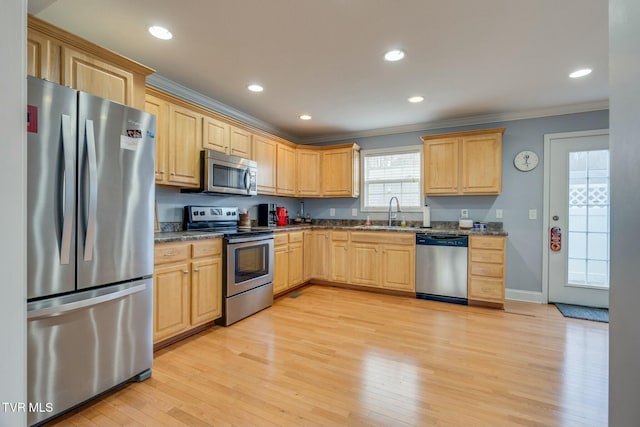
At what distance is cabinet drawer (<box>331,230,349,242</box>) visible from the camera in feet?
14.4

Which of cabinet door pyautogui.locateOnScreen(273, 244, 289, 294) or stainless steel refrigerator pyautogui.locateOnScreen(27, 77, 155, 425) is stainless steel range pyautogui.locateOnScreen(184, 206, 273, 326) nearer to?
cabinet door pyautogui.locateOnScreen(273, 244, 289, 294)

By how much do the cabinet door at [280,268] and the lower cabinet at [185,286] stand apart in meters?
0.94

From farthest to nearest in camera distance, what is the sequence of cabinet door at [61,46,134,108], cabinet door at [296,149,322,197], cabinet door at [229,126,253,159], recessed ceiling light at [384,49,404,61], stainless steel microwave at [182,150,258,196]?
cabinet door at [296,149,322,197], cabinet door at [229,126,253,159], stainless steel microwave at [182,150,258,196], recessed ceiling light at [384,49,404,61], cabinet door at [61,46,134,108]

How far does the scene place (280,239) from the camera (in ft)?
12.7

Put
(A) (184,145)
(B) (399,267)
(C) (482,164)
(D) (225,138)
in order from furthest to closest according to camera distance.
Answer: (B) (399,267), (C) (482,164), (D) (225,138), (A) (184,145)

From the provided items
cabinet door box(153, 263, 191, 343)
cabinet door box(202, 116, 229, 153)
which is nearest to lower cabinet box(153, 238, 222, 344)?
cabinet door box(153, 263, 191, 343)

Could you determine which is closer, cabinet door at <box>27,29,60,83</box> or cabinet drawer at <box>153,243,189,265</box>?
cabinet door at <box>27,29,60,83</box>

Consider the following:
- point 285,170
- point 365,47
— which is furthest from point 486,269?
point 285,170

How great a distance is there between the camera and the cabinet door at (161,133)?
2659 mm

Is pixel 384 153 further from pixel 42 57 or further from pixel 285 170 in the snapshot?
pixel 42 57

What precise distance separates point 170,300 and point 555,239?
4446mm

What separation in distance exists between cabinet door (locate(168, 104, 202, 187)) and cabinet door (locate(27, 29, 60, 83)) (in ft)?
3.45

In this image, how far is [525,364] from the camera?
2.23 m
